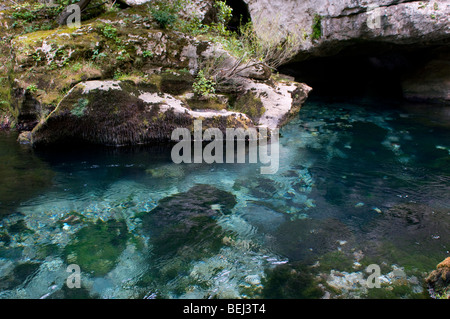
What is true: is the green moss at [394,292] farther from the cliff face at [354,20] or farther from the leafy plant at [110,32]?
the cliff face at [354,20]

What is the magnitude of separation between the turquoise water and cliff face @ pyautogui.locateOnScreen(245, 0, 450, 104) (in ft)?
14.5

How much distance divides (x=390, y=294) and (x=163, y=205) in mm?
3567

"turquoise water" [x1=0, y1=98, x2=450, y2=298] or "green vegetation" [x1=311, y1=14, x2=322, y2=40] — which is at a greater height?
"green vegetation" [x1=311, y1=14, x2=322, y2=40]

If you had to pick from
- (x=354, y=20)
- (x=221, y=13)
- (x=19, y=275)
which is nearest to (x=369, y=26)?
(x=354, y=20)

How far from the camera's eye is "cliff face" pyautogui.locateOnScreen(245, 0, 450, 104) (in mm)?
9742

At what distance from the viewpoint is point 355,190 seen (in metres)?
6.06

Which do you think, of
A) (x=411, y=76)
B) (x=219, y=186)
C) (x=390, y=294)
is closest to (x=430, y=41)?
(x=411, y=76)

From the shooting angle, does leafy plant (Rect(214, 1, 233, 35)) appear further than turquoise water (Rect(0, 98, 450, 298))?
Yes

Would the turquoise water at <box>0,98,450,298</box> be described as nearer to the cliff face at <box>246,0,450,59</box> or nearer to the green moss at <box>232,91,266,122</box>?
the green moss at <box>232,91,266,122</box>

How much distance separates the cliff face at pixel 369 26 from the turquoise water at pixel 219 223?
443 cm

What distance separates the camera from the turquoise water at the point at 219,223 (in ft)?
12.2

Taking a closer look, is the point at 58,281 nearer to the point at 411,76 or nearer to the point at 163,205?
the point at 163,205

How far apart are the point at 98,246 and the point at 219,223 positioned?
Answer: 1.78m

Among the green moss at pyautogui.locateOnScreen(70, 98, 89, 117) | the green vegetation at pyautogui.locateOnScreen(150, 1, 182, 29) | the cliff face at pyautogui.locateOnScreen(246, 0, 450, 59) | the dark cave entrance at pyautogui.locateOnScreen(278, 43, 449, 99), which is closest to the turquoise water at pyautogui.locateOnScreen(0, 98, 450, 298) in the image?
the green moss at pyautogui.locateOnScreen(70, 98, 89, 117)
